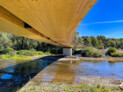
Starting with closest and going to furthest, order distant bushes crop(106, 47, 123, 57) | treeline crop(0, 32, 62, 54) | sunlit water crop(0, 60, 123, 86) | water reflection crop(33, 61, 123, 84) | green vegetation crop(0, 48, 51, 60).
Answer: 1. sunlit water crop(0, 60, 123, 86)
2. water reflection crop(33, 61, 123, 84)
3. green vegetation crop(0, 48, 51, 60)
4. distant bushes crop(106, 47, 123, 57)
5. treeline crop(0, 32, 62, 54)

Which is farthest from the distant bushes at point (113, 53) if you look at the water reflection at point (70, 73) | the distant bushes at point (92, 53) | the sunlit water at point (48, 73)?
the water reflection at point (70, 73)

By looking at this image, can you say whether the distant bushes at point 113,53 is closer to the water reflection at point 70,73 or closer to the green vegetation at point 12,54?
the water reflection at point 70,73

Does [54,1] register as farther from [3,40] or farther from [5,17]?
[3,40]

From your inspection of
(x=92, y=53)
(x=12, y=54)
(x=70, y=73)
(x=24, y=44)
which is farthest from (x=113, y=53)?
(x=24, y=44)

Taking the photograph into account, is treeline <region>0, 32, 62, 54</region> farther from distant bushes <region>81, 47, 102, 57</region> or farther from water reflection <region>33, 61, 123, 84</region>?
water reflection <region>33, 61, 123, 84</region>

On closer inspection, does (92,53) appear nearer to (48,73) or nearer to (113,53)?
(113,53)

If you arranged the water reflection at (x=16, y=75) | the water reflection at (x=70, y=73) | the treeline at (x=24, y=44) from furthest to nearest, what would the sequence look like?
the treeline at (x=24, y=44) < the water reflection at (x=70, y=73) < the water reflection at (x=16, y=75)

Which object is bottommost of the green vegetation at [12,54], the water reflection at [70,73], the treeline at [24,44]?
the water reflection at [70,73]

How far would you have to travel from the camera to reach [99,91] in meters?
4.34

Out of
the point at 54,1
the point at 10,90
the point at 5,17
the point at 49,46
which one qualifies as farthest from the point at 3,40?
the point at 54,1

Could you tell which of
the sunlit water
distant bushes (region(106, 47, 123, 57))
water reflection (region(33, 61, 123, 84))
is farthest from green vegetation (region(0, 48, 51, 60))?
distant bushes (region(106, 47, 123, 57))

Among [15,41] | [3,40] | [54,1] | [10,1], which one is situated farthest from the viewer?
[15,41]

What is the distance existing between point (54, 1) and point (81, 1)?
74 cm

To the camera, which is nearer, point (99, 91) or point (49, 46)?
point (99, 91)
